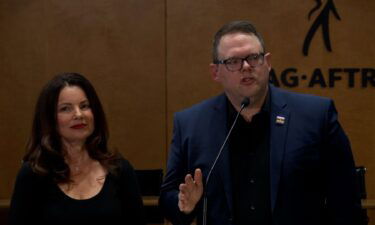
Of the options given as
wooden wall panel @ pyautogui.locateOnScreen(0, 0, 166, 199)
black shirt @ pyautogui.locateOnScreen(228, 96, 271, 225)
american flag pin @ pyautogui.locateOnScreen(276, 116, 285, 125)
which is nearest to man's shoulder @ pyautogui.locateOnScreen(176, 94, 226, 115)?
black shirt @ pyautogui.locateOnScreen(228, 96, 271, 225)

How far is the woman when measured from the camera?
2229mm

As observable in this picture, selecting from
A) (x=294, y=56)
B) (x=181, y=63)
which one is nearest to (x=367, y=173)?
(x=294, y=56)

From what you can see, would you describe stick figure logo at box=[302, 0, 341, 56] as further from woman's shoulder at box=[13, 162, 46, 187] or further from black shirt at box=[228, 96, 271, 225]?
woman's shoulder at box=[13, 162, 46, 187]

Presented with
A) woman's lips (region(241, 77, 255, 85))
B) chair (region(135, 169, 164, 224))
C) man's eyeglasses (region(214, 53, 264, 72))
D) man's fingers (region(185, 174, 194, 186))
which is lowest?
chair (region(135, 169, 164, 224))

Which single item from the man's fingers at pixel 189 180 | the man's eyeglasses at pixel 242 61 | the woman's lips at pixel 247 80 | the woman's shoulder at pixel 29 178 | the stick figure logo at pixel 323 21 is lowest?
the woman's shoulder at pixel 29 178

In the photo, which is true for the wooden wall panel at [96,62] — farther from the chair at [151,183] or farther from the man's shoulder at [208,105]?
the man's shoulder at [208,105]

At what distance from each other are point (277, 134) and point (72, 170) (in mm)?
921

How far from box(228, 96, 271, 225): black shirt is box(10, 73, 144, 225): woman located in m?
0.51

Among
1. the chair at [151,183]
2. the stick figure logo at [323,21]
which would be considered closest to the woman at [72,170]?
the chair at [151,183]

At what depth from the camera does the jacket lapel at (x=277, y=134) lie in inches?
82.0

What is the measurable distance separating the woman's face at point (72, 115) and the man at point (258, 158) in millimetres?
422

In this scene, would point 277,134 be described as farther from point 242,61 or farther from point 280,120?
point 242,61

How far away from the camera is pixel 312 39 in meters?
4.91

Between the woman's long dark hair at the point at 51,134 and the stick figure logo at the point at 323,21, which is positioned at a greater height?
the stick figure logo at the point at 323,21
